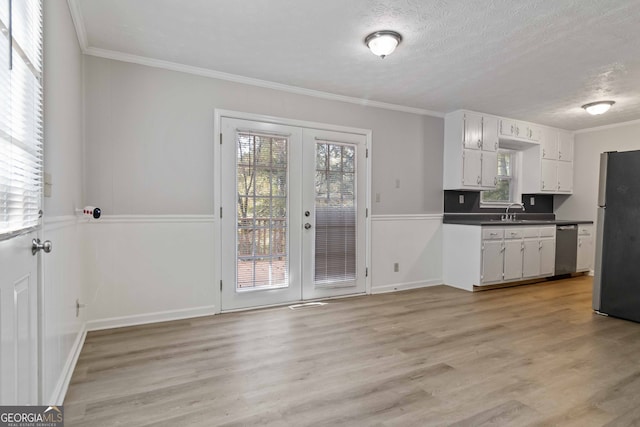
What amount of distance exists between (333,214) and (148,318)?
221 cm

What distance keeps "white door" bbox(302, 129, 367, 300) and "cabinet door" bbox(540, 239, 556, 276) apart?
2766mm

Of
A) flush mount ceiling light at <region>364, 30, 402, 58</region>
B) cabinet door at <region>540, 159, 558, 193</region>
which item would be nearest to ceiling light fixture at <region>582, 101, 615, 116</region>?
cabinet door at <region>540, 159, 558, 193</region>

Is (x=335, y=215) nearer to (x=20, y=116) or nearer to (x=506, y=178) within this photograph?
(x=20, y=116)

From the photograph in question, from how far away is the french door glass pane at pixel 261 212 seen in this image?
3.77 m

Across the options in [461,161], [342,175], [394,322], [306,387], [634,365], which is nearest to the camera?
[306,387]

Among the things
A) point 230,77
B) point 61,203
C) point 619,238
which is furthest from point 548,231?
point 61,203

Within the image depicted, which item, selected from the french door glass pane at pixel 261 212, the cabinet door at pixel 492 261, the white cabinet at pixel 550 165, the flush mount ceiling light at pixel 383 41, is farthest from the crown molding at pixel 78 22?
the white cabinet at pixel 550 165

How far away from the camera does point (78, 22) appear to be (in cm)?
266

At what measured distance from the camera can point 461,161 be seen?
196 inches

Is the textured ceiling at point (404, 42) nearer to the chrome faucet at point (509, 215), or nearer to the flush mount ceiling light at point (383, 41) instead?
the flush mount ceiling light at point (383, 41)

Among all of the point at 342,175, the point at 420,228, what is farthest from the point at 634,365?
the point at 342,175

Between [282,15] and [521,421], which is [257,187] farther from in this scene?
[521,421]

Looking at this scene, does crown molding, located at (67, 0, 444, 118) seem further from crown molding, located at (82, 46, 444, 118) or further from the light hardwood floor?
the light hardwood floor

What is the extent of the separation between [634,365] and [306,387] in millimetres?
2332
